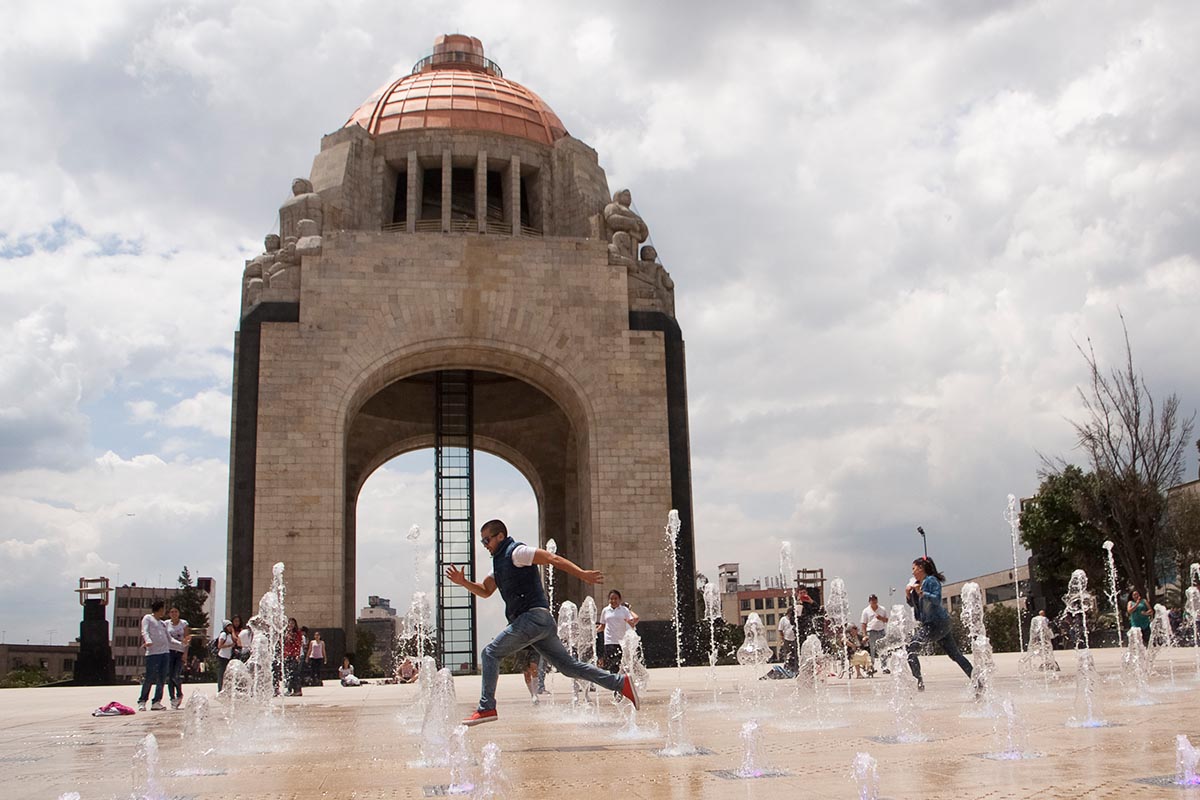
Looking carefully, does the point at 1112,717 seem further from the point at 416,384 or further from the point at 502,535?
the point at 416,384

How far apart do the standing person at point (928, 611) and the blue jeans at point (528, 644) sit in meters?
3.70

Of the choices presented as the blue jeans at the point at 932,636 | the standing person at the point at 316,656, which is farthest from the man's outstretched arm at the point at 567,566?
the standing person at the point at 316,656

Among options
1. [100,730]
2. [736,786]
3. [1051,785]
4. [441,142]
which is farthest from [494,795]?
[441,142]

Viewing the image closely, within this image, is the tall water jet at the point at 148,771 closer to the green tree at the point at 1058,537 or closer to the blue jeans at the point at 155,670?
the blue jeans at the point at 155,670

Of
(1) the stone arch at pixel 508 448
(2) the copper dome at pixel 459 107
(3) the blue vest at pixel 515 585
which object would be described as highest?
(2) the copper dome at pixel 459 107

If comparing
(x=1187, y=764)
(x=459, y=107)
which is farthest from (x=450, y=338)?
(x=1187, y=764)

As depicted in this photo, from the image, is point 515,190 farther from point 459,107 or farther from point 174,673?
point 174,673

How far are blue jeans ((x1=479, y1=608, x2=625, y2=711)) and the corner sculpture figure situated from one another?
17606 millimetres

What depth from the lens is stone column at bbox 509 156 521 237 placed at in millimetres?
24891

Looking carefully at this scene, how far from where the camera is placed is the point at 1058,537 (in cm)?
3528

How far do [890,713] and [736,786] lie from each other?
4.07 m

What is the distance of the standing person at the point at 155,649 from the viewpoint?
1120 cm

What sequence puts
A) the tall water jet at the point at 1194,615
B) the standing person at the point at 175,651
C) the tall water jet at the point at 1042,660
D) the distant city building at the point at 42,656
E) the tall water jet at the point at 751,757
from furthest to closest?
the distant city building at the point at 42,656 < the tall water jet at the point at 1194,615 < the tall water jet at the point at 1042,660 < the standing person at the point at 175,651 < the tall water jet at the point at 751,757

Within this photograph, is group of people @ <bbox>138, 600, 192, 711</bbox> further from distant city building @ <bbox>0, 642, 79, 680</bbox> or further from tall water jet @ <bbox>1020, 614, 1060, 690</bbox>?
distant city building @ <bbox>0, 642, 79, 680</bbox>
